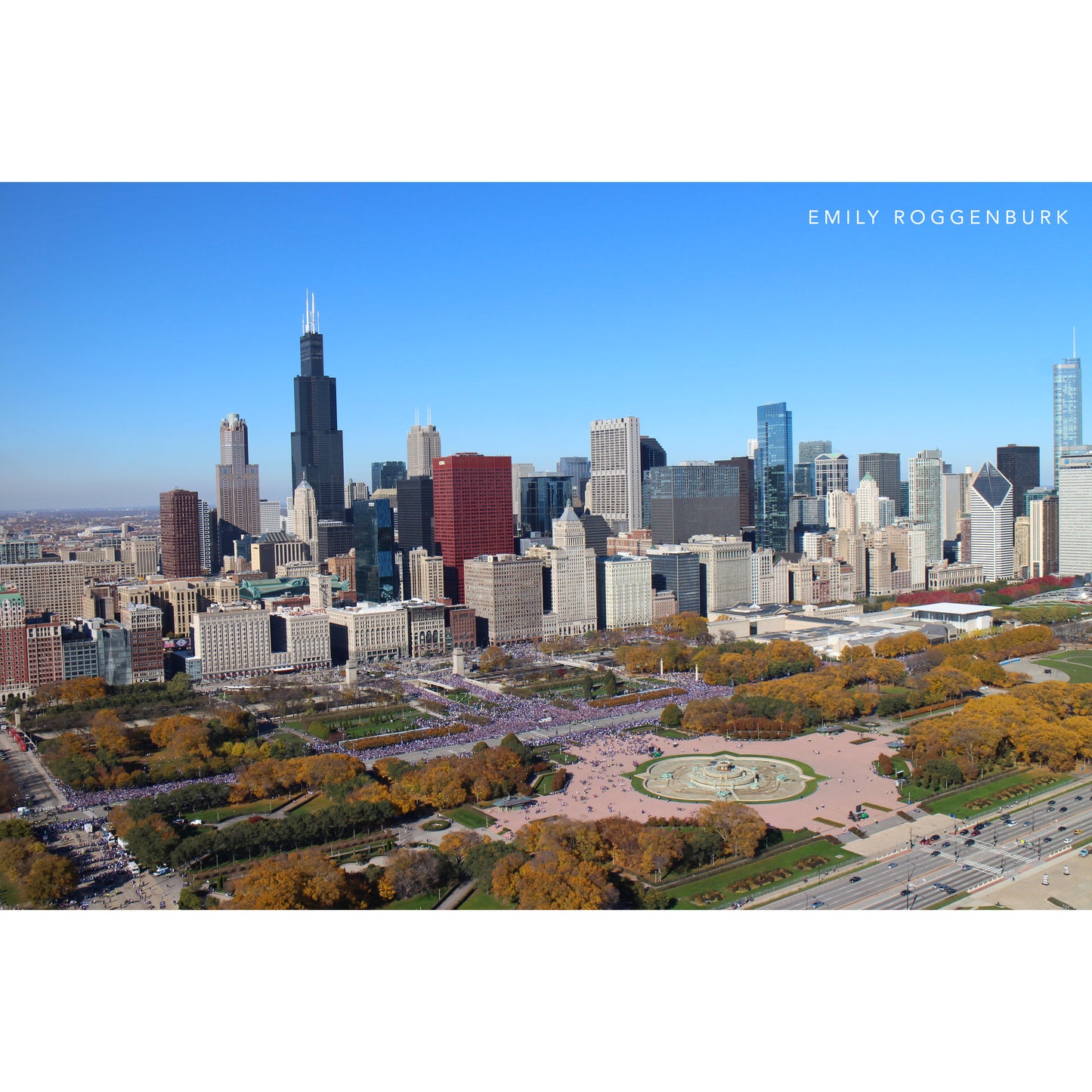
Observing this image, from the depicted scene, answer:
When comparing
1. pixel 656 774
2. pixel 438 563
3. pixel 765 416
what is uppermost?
pixel 765 416

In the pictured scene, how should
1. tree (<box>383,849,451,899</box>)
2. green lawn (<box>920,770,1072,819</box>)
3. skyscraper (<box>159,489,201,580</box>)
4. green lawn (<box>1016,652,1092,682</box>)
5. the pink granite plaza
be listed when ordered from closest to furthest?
tree (<box>383,849,451,899</box>), green lawn (<box>920,770,1072,819</box>), the pink granite plaza, green lawn (<box>1016,652,1092,682</box>), skyscraper (<box>159,489,201,580</box>)

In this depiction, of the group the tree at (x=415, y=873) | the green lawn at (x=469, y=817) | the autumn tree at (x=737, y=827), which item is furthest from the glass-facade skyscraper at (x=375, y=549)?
the tree at (x=415, y=873)

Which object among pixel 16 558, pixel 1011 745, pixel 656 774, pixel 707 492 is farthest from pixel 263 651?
pixel 707 492

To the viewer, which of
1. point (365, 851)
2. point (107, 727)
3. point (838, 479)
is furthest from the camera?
point (838, 479)

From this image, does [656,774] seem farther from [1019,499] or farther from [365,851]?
[1019,499]

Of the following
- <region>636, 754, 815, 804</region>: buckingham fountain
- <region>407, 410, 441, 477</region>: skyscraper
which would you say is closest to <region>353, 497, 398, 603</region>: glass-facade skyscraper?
<region>407, 410, 441, 477</region>: skyscraper

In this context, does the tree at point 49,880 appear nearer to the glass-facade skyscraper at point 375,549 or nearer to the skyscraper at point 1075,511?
the glass-facade skyscraper at point 375,549

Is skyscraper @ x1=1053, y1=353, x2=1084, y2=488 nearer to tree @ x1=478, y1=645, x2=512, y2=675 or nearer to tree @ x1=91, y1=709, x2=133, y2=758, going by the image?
tree @ x1=478, y1=645, x2=512, y2=675
